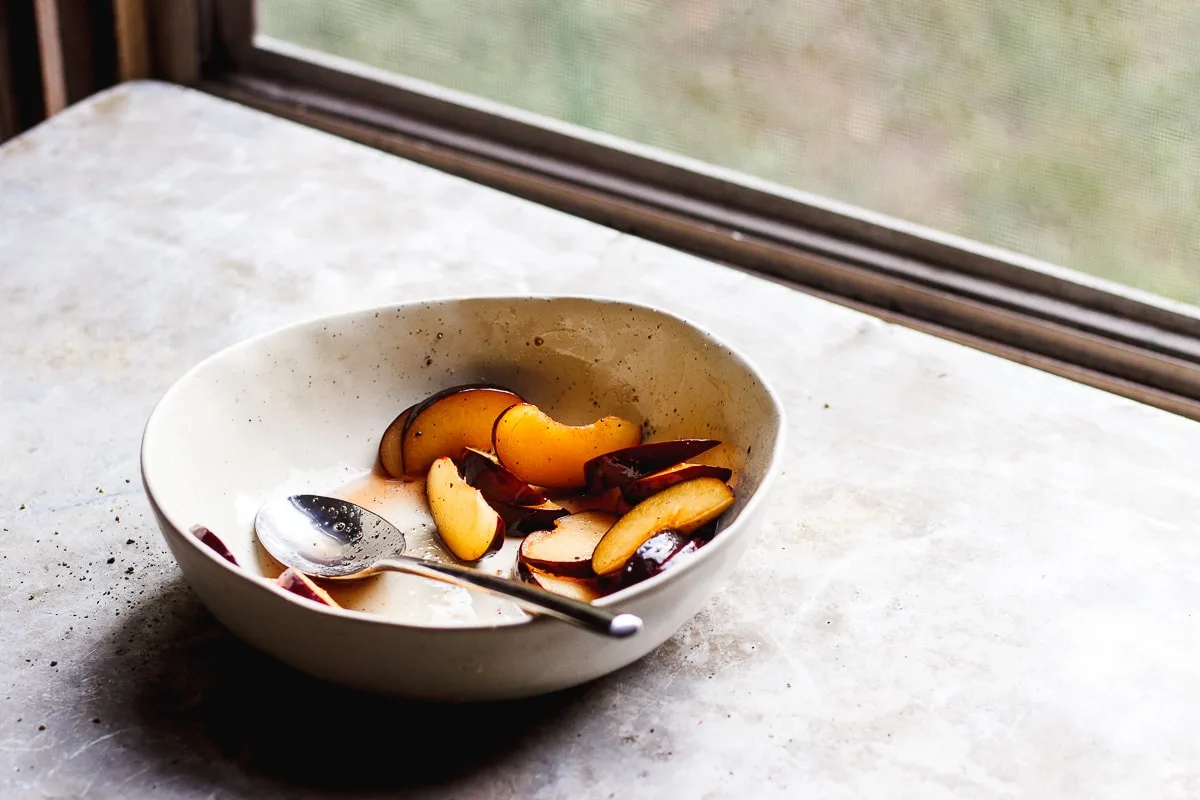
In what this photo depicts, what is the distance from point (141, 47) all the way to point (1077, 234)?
4.07ft

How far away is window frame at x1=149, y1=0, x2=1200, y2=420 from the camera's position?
4.01 ft

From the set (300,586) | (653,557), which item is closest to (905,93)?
(653,557)

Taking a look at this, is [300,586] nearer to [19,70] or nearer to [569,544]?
[569,544]

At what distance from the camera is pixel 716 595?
78 centimetres

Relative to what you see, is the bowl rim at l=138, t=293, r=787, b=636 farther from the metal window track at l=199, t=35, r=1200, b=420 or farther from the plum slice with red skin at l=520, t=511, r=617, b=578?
the metal window track at l=199, t=35, r=1200, b=420

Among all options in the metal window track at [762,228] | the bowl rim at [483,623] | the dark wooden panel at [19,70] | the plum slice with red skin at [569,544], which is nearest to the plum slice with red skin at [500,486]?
the plum slice with red skin at [569,544]

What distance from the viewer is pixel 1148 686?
730mm

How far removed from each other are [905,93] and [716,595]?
31.8 inches

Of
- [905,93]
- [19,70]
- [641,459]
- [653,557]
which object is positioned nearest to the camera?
[653,557]

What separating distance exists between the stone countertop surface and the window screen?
33 cm

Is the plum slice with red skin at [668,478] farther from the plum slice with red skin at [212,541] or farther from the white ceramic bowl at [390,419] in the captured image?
the plum slice with red skin at [212,541]

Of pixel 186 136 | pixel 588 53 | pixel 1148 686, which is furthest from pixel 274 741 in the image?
pixel 588 53

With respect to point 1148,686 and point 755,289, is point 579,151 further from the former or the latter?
point 1148,686

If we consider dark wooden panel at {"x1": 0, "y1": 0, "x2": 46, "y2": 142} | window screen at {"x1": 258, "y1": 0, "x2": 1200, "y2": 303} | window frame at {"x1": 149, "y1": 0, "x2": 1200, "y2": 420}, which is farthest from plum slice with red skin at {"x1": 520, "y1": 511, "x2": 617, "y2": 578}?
A: dark wooden panel at {"x1": 0, "y1": 0, "x2": 46, "y2": 142}
